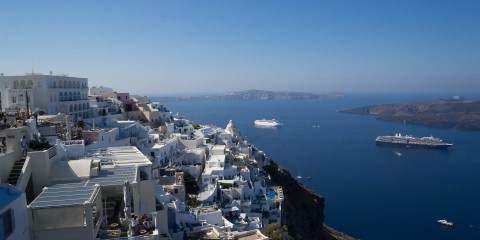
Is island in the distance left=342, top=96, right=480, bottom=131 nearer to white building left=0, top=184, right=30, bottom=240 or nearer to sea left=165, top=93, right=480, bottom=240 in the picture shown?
sea left=165, top=93, right=480, bottom=240

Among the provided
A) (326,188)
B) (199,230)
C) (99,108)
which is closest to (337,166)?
(326,188)

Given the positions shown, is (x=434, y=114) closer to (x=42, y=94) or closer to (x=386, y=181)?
(x=386, y=181)

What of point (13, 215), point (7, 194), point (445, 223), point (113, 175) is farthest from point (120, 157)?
point (445, 223)

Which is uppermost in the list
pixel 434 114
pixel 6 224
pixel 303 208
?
pixel 6 224

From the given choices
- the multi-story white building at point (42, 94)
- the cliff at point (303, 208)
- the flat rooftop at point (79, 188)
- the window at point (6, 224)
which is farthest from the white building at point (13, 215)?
the cliff at point (303, 208)

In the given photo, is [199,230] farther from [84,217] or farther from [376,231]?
[376,231]

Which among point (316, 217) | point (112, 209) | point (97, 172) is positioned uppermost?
point (97, 172)
